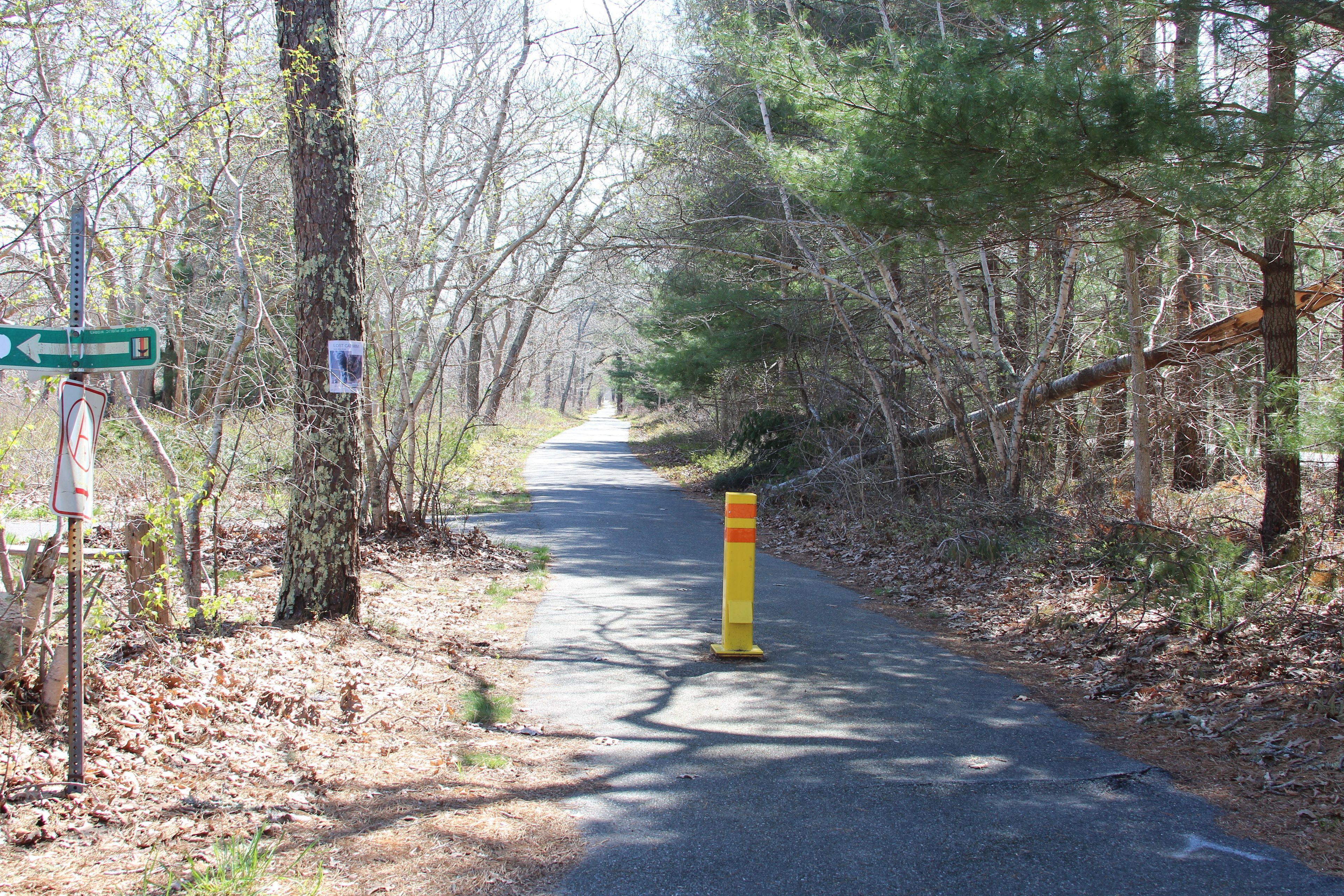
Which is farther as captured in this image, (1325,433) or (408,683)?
(1325,433)

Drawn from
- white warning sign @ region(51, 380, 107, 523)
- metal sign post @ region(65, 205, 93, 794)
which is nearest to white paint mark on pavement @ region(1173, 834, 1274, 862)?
metal sign post @ region(65, 205, 93, 794)

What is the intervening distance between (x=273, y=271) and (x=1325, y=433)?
10606 millimetres

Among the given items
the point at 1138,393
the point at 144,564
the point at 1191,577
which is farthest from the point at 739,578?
the point at 1138,393

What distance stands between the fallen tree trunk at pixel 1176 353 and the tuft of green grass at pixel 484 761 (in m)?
8.13

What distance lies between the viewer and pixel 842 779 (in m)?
4.71

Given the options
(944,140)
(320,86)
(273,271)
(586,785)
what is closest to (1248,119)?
(944,140)

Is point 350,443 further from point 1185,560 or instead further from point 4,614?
point 1185,560

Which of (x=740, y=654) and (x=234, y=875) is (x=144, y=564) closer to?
(x=234, y=875)

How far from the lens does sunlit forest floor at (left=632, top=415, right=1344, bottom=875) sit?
4738 millimetres

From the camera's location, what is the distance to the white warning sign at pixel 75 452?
402 centimetres

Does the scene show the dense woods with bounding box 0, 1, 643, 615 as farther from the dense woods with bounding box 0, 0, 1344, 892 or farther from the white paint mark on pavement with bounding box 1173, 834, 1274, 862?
the white paint mark on pavement with bounding box 1173, 834, 1274, 862

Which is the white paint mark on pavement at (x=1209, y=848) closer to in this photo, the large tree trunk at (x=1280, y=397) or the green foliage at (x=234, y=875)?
the green foliage at (x=234, y=875)

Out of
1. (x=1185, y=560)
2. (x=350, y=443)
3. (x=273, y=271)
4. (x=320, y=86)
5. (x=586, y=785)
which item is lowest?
(x=586, y=785)

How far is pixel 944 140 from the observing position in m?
6.72
